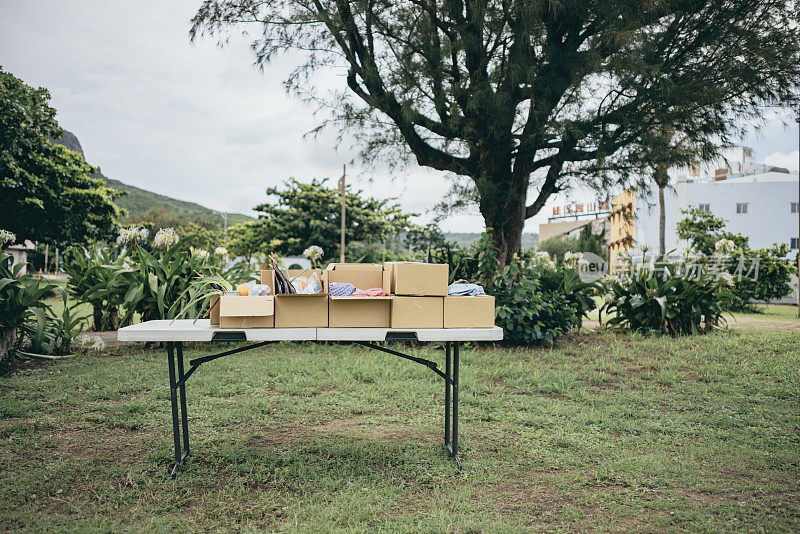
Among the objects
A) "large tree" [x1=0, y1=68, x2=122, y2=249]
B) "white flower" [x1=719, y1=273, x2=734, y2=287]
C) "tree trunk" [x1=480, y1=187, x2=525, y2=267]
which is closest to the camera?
"tree trunk" [x1=480, y1=187, x2=525, y2=267]

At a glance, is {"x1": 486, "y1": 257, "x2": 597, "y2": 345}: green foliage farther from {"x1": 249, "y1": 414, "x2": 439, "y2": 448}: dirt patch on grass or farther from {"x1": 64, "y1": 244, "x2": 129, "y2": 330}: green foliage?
{"x1": 64, "y1": 244, "x2": 129, "y2": 330}: green foliage

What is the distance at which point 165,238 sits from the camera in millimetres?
6945

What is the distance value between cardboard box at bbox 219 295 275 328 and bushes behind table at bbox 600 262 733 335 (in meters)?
6.36

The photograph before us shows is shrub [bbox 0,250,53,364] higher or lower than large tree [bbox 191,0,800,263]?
lower

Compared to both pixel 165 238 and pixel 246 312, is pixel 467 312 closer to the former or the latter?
pixel 246 312

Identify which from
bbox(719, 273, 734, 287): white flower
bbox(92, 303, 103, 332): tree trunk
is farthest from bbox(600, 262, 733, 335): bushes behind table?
bbox(92, 303, 103, 332): tree trunk

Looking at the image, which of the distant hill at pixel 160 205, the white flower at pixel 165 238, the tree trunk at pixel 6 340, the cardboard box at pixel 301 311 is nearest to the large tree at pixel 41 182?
the white flower at pixel 165 238

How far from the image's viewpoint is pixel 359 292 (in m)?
2.96

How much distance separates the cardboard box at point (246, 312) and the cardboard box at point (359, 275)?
1.45ft

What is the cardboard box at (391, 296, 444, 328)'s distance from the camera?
282 cm

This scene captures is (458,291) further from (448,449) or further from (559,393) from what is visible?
(559,393)

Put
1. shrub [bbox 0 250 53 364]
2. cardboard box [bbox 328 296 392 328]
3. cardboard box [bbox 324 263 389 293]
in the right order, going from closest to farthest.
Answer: cardboard box [bbox 328 296 392 328]
cardboard box [bbox 324 263 389 293]
shrub [bbox 0 250 53 364]

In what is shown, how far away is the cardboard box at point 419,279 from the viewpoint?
2836 mm

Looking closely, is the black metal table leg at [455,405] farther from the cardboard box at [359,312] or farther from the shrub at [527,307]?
the shrub at [527,307]
